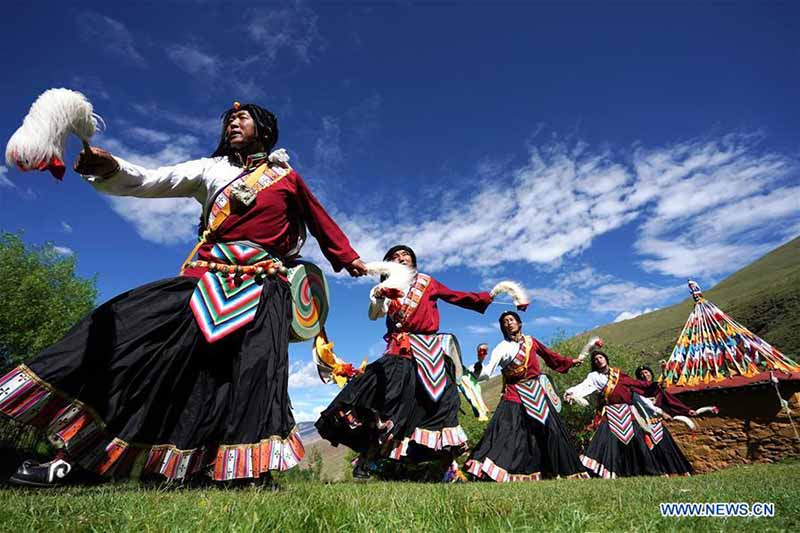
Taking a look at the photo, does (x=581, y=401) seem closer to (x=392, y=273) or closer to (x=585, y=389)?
(x=585, y=389)

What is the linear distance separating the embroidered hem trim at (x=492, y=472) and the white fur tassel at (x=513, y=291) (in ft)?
7.22

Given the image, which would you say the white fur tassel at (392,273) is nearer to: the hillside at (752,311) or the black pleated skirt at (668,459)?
the black pleated skirt at (668,459)

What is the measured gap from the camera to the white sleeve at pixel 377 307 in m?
5.17

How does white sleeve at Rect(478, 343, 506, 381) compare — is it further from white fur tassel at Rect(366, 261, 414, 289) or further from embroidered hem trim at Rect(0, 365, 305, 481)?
embroidered hem trim at Rect(0, 365, 305, 481)

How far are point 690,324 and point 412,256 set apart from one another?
34.1 feet

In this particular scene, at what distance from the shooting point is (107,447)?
8.11 feet

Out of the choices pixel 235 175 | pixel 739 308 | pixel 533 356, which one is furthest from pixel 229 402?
pixel 739 308

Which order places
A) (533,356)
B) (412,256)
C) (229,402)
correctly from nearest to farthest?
(229,402)
(412,256)
(533,356)

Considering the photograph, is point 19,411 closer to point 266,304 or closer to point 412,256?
point 266,304

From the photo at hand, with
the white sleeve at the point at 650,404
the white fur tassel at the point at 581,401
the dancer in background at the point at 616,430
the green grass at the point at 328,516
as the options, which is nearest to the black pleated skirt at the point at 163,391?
the green grass at the point at 328,516

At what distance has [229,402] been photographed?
9.46ft

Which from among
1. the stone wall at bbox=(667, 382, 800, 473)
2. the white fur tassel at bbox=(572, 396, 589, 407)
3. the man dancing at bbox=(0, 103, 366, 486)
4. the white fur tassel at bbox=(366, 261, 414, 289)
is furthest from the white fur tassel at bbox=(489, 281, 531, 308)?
the stone wall at bbox=(667, 382, 800, 473)

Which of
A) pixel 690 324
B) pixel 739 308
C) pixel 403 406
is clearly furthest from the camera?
pixel 739 308

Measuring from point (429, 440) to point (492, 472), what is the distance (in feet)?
4.92
